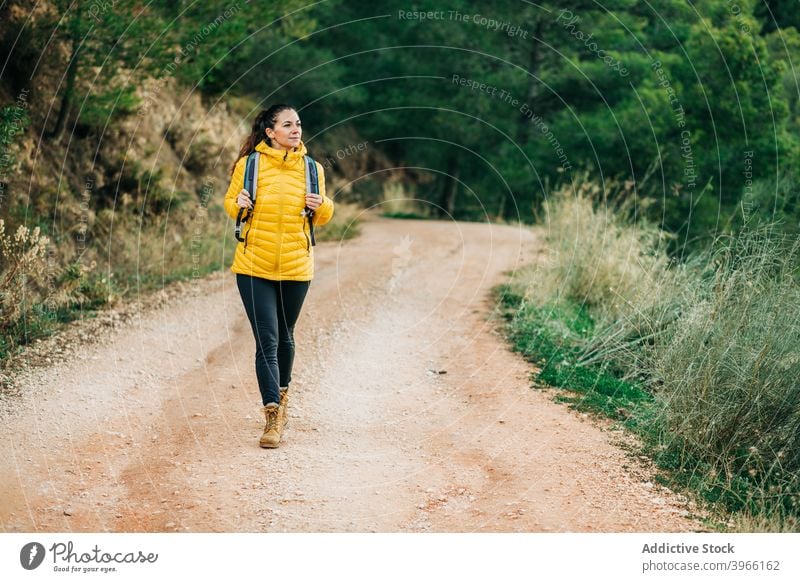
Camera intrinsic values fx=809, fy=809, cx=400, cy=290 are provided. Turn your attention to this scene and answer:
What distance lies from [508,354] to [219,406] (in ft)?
9.24

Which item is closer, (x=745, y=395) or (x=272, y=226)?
(x=272, y=226)

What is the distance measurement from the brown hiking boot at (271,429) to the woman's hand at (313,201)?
4.07ft

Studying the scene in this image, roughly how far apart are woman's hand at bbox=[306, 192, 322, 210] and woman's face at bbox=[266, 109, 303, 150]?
321 mm

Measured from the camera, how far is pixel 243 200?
4.70 m

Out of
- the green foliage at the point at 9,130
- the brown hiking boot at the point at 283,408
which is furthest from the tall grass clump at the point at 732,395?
the green foliage at the point at 9,130

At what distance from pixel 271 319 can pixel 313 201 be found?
76cm

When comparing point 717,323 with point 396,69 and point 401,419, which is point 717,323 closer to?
point 401,419

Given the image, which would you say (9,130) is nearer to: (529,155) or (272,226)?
(272,226)

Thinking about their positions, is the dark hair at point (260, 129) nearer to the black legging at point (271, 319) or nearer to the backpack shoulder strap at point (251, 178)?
the backpack shoulder strap at point (251, 178)

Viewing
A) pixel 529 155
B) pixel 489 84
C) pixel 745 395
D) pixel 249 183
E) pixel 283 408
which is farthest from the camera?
pixel 489 84

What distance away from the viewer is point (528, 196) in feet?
65.6

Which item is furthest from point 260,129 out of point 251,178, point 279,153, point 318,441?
point 318,441

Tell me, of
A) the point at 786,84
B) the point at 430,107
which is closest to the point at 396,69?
the point at 430,107

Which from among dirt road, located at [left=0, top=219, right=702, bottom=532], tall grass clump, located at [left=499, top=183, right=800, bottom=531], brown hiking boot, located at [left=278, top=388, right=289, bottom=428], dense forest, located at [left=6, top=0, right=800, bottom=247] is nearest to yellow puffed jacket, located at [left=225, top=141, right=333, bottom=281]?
brown hiking boot, located at [left=278, top=388, right=289, bottom=428]
